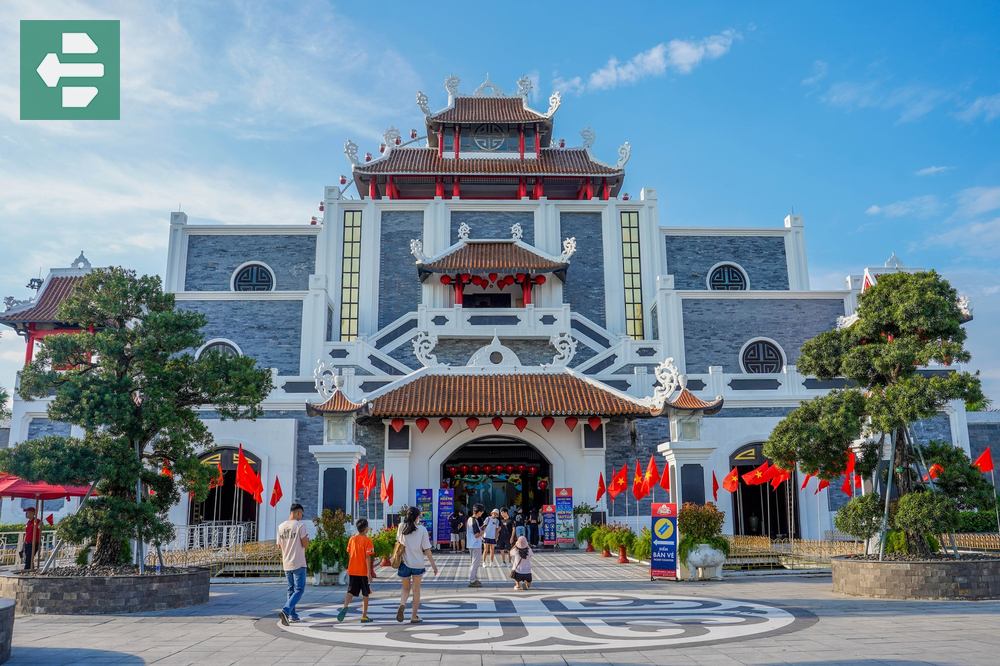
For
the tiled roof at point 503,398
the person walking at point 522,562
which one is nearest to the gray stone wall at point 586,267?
the tiled roof at point 503,398

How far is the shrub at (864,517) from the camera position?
1229 centimetres

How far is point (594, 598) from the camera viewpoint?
38.4ft

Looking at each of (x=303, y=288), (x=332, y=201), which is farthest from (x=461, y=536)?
(x=332, y=201)

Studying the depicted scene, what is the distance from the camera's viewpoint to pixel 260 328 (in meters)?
26.1

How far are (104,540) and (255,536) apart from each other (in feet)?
37.5

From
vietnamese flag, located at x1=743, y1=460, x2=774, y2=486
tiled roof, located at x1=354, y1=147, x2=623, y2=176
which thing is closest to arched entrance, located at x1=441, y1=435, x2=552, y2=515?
vietnamese flag, located at x1=743, y1=460, x2=774, y2=486

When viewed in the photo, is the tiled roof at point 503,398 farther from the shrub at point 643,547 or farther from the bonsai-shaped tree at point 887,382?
the bonsai-shaped tree at point 887,382

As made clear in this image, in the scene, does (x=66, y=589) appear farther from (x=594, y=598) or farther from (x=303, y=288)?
(x=303, y=288)

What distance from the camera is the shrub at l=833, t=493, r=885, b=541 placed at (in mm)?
12289

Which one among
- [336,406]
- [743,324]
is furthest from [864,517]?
[743,324]

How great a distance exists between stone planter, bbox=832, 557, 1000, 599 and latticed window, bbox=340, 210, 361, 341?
2128 centimetres

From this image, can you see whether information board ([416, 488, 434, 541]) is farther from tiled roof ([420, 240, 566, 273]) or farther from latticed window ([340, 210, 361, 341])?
tiled roof ([420, 240, 566, 273])

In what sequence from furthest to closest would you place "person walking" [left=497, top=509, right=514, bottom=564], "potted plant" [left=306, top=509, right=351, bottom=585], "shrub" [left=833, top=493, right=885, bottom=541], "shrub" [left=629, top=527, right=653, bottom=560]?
"person walking" [left=497, top=509, right=514, bottom=564] < "shrub" [left=629, top=527, right=653, bottom=560] < "potted plant" [left=306, top=509, right=351, bottom=585] < "shrub" [left=833, top=493, right=885, bottom=541]

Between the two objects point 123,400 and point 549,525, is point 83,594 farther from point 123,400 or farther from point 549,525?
point 549,525
